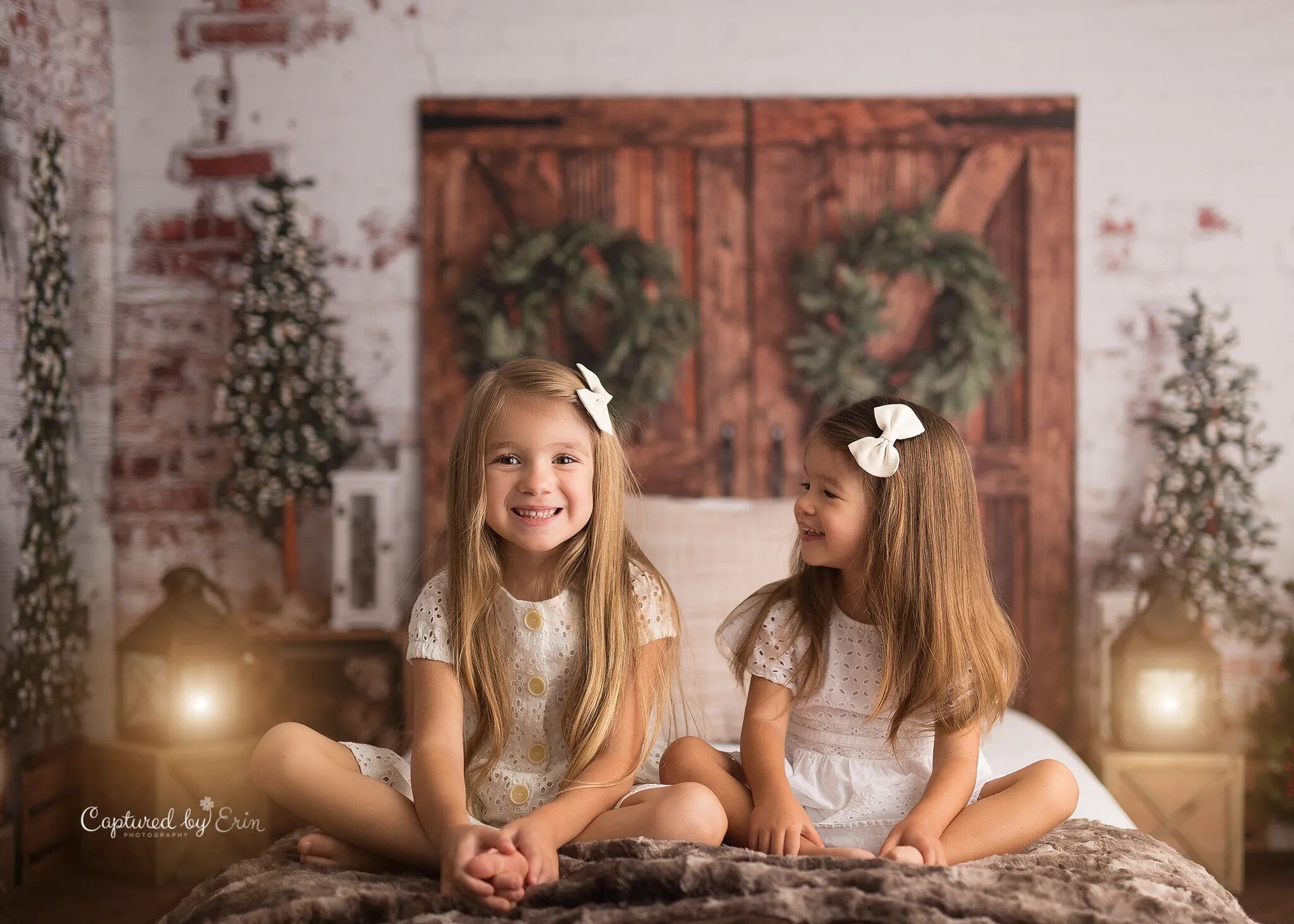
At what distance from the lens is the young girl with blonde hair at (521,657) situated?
5.05 ft

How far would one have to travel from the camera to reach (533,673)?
1.73 meters

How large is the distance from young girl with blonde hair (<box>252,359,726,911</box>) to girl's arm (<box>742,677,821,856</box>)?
80 millimetres

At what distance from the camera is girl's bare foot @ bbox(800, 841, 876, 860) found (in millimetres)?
1389

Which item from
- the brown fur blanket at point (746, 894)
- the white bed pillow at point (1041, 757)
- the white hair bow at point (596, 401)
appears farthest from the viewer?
the white bed pillow at point (1041, 757)

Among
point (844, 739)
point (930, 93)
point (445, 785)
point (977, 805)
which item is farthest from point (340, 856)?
point (930, 93)

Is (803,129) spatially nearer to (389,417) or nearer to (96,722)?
(389,417)

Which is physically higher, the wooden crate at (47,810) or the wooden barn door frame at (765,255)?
the wooden barn door frame at (765,255)

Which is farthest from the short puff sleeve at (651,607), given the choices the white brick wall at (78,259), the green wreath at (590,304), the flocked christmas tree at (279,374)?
the white brick wall at (78,259)

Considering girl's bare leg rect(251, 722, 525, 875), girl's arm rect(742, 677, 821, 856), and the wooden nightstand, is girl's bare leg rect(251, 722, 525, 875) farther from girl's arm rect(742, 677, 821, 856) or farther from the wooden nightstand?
the wooden nightstand

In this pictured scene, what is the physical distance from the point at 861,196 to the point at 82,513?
229 centimetres

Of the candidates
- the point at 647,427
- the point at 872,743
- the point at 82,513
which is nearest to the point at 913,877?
the point at 872,743

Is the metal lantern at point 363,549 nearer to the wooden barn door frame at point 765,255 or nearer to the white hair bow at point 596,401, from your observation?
the wooden barn door frame at point 765,255

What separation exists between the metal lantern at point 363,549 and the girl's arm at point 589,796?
1.31 metres

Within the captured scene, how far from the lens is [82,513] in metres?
2.91
